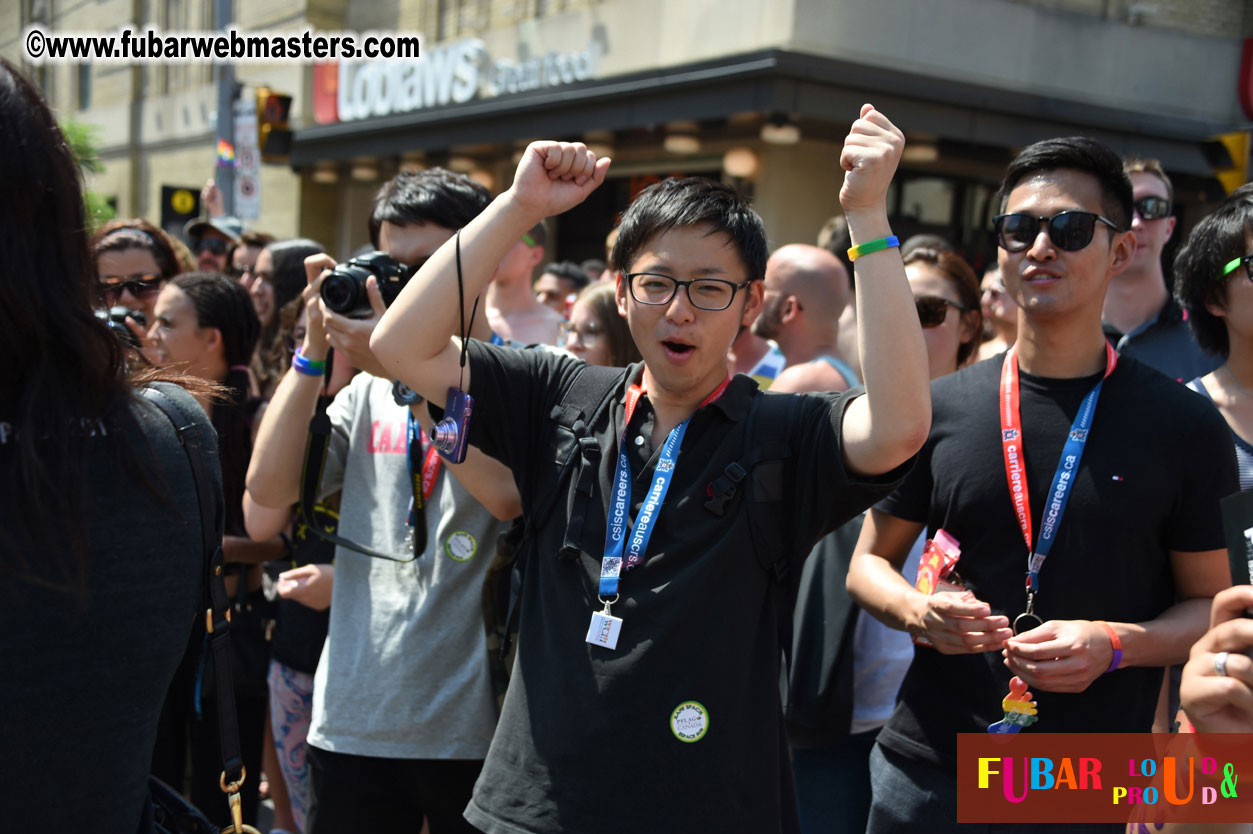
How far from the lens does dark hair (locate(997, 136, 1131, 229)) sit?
2424 mm

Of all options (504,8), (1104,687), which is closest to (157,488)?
(1104,687)

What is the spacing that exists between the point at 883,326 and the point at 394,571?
1.53 m

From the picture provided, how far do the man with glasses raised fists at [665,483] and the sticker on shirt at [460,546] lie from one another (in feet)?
1.85

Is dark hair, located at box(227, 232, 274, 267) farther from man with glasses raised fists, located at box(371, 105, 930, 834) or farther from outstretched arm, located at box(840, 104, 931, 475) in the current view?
outstretched arm, located at box(840, 104, 931, 475)

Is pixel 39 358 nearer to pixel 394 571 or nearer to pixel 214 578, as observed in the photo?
pixel 214 578

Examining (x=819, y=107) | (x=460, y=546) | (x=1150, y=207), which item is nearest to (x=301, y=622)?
(x=460, y=546)

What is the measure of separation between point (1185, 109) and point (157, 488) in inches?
528

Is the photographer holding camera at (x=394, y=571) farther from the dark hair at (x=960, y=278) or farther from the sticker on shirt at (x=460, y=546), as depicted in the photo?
the dark hair at (x=960, y=278)

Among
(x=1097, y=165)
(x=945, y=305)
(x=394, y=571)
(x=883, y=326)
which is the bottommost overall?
(x=394, y=571)

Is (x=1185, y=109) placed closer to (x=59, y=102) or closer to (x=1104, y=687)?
(x=1104, y=687)

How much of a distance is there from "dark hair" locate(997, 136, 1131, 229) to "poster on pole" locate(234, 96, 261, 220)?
9.06 metres

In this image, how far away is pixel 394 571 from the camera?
2.76 m

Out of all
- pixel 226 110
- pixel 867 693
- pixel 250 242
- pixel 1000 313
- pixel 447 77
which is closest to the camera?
pixel 867 693

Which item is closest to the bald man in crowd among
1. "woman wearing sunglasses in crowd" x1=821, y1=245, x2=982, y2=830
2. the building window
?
"woman wearing sunglasses in crowd" x1=821, y1=245, x2=982, y2=830
